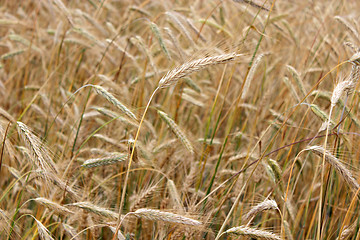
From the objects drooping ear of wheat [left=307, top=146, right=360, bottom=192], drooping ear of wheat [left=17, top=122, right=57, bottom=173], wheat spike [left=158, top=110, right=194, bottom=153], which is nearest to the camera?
drooping ear of wheat [left=17, top=122, right=57, bottom=173]

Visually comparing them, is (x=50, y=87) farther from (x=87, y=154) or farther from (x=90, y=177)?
(x=90, y=177)

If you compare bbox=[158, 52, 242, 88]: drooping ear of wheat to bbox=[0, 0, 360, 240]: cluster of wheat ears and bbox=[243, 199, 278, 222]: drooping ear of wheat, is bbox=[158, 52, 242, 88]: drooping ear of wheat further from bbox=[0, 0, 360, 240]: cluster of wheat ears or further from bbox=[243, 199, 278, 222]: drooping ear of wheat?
bbox=[243, 199, 278, 222]: drooping ear of wheat

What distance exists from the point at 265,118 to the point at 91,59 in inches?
75.7

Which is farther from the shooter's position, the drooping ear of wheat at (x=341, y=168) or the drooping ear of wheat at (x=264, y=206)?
the drooping ear of wheat at (x=341, y=168)

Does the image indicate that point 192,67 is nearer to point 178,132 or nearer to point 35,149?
point 178,132

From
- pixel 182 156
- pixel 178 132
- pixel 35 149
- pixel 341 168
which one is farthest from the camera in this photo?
pixel 182 156

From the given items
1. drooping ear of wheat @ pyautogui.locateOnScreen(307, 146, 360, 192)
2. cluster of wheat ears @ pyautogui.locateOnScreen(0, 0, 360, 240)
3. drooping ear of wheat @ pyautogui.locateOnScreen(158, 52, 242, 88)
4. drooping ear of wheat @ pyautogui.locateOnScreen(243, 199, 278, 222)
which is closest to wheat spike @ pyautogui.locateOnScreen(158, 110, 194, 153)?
cluster of wheat ears @ pyautogui.locateOnScreen(0, 0, 360, 240)

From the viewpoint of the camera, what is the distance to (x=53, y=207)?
1.49 meters

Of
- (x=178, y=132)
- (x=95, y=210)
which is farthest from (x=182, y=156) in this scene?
(x=95, y=210)

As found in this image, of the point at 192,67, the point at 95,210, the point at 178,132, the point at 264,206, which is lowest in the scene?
the point at 95,210

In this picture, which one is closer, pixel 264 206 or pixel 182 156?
pixel 264 206

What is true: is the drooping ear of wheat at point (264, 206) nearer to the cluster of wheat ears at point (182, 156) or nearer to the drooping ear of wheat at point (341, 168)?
the cluster of wheat ears at point (182, 156)

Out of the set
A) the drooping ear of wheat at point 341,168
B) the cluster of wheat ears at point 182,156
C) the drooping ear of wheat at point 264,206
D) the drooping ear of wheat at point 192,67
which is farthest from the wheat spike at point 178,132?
the drooping ear of wheat at point 341,168

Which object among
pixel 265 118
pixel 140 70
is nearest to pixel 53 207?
pixel 140 70
